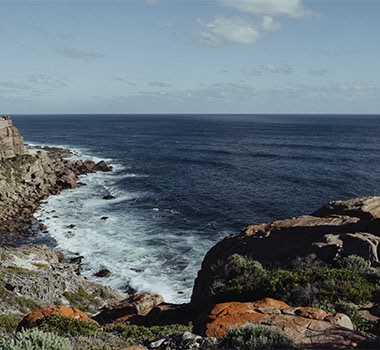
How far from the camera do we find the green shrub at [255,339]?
1036cm

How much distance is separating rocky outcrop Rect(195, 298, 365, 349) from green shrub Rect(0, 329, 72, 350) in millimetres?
4803

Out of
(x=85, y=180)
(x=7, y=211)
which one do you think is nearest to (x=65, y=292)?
(x=7, y=211)

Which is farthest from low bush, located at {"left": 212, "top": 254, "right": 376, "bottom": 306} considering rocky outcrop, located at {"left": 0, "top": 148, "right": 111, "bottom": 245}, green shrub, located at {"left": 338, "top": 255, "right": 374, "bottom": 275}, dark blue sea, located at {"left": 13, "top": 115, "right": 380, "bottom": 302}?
rocky outcrop, located at {"left": 0, "top": 148, "right": 111, "bottom": 245}

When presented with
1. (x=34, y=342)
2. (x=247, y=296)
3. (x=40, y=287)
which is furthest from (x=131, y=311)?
(x=34, y=342)

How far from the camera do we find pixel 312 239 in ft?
83.7

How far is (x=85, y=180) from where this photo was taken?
88562 millimetres

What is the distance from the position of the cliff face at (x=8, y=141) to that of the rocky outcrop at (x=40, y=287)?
51.5m

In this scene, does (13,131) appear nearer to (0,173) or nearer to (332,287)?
(0,173)

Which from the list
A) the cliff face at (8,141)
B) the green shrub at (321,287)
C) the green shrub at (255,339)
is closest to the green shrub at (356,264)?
the green shrub at (321,287)

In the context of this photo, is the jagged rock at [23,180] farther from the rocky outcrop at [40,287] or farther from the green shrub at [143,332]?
the green shrub at [143,332]

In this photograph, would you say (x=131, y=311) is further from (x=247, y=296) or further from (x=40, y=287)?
(x=40, y=287)

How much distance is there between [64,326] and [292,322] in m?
8.29

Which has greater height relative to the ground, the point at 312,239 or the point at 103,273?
the point at 312,239

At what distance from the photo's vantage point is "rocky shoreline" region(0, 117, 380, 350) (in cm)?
1215
